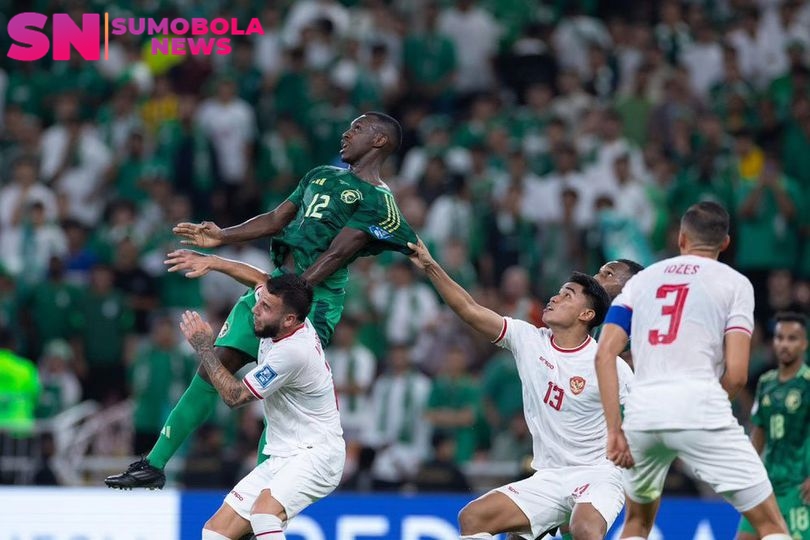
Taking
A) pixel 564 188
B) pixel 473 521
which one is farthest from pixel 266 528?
pixel 564 188

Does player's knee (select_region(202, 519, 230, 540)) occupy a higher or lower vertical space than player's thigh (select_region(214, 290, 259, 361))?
lower

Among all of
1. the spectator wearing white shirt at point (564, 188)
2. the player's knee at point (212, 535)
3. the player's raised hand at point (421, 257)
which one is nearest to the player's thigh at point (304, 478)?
the player's knee at point (212, 535)

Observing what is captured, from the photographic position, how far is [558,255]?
55.7 ft

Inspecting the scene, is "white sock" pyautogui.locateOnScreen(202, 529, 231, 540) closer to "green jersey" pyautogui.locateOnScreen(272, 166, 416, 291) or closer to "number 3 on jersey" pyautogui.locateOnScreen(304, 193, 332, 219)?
"green jersey" pyautogui.locateOnScreen(272, 166, 416, 291)

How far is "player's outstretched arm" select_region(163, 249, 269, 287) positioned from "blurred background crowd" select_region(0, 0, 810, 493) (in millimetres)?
4977

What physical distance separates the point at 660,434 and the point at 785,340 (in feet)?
12.4

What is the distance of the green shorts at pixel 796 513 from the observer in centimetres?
1159

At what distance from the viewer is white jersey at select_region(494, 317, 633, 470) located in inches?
379

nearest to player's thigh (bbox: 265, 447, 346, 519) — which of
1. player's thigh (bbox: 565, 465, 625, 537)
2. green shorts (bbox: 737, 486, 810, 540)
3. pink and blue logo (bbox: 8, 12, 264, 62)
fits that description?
player's thigh (bbox: 565, 465, 625, 537)

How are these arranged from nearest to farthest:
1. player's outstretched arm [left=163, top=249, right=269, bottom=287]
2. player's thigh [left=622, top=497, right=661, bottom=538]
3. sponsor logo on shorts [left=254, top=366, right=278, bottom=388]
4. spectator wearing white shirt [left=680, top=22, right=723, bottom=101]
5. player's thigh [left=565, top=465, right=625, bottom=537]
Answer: player's thigh [left=622, top=497, right=661, bottom=538] → sponsor logo on shorts [left=254, top=366, right=278, bottom=388] → player's thigh [left=565, top=465, right=625, bottom=537] → player's outstretched arm [left=163, top=249, right=269, bottom=287] → spectator wearing white shirt [left=680, top=22, right=723, bottom=101]

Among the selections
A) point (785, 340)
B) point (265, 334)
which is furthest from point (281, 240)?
point (785, 340)

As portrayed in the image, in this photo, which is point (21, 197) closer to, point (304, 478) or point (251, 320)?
point (251, 320)

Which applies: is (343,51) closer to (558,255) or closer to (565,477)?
(558,255)

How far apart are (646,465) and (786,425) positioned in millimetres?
3567
